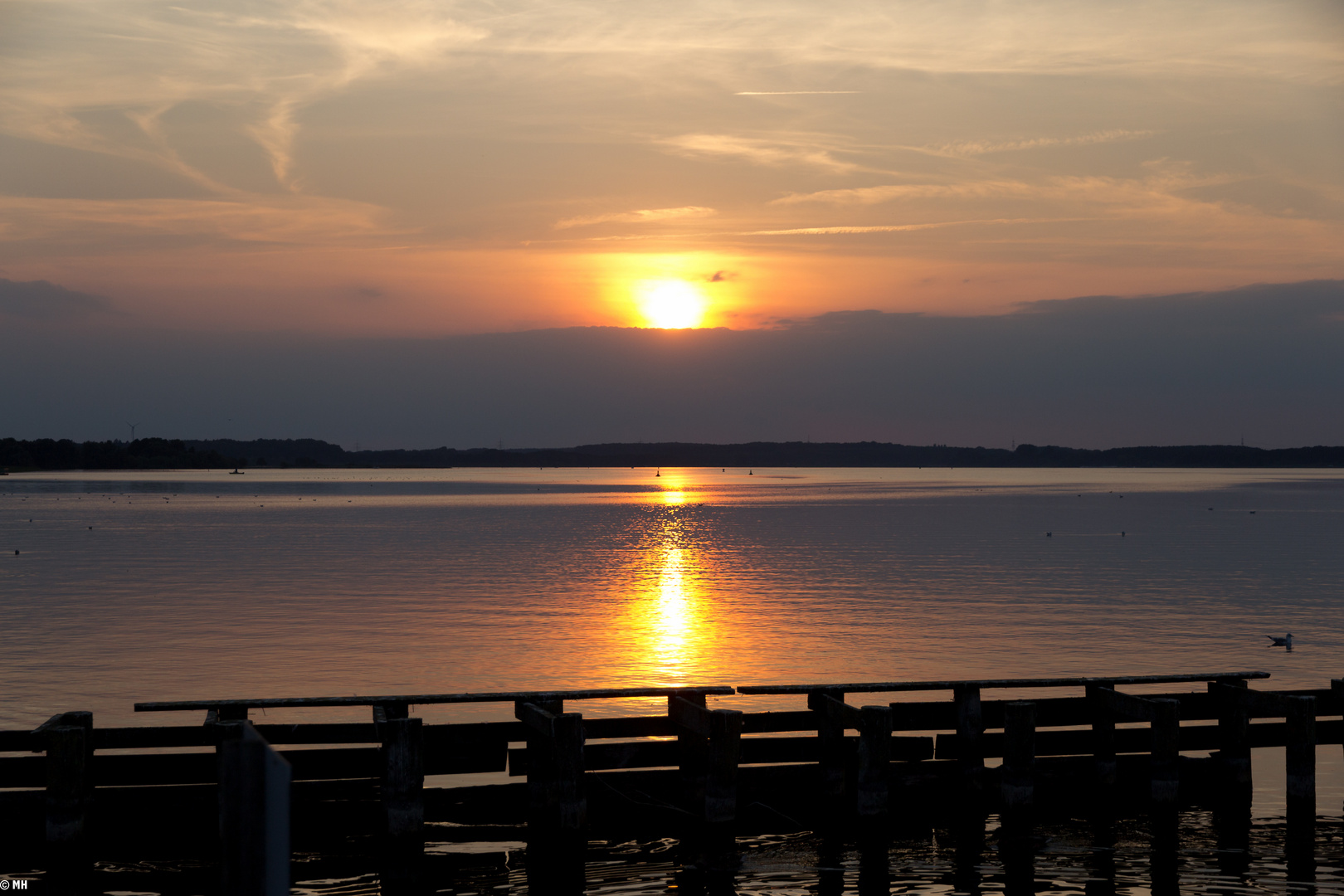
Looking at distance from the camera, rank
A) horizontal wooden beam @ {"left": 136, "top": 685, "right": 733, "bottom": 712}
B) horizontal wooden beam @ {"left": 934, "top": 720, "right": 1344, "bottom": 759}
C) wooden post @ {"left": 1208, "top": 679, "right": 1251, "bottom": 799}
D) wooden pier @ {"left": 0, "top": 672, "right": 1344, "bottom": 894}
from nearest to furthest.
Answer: wooden pier @ {"left": 0, "top": 672, "right": 1344, "bottom": 894} → horizontal wooden beam @ {"left": 136, "top": 685, "right": 733, "bottom": 712} → wooden post @ {"left": 1208, "top": 679, "right": 1251, "bottom": 799} → horizontal wooden beam @ {"left": 934, "top": 720, "right": 1344, "bottom": 759}

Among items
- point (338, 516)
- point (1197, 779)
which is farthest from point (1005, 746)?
point (338, 516)

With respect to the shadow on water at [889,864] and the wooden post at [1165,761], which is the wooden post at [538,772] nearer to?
the shadow on water at [889,864]

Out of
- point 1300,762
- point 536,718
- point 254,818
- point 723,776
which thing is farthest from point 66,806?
point 1300,762

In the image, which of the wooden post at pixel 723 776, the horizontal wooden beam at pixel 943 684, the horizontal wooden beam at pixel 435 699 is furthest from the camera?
the horizontal wooden beam at pixel 943 684

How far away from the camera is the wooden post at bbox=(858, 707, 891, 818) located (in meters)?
16.7

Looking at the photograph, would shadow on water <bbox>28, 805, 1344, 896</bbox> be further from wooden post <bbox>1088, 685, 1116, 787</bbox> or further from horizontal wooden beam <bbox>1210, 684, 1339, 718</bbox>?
horizontal wooden beam <bbox>1210, 684, 1339, 718</bbox>

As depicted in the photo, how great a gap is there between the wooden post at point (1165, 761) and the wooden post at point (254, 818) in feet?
49.3

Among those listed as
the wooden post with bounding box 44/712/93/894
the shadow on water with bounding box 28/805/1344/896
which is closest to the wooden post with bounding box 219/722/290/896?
the shadow on water with bounding box 28/805/1344/896

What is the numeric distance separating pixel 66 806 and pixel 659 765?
7.67 m

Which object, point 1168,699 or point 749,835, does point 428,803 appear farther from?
point 1168,699

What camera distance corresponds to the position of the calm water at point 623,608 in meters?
32.9

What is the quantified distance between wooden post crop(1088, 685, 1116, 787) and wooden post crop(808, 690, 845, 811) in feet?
12.8

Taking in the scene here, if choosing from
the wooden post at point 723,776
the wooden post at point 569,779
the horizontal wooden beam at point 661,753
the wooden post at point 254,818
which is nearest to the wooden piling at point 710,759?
the wooden post at point 723,776

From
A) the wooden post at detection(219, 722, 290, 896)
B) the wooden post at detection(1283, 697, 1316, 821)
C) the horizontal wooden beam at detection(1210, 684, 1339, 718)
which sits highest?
the wooden post at detection(219, 722, 290, 896)
